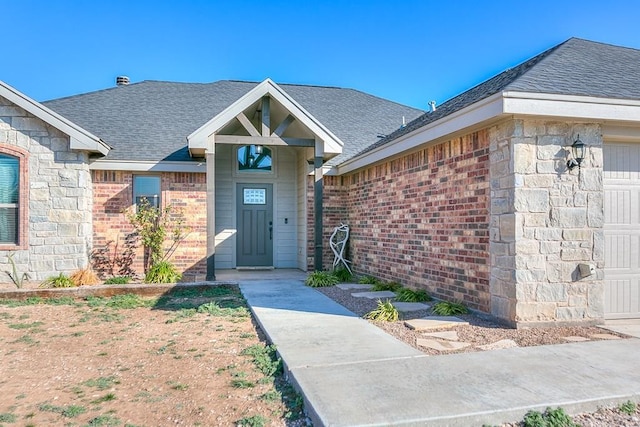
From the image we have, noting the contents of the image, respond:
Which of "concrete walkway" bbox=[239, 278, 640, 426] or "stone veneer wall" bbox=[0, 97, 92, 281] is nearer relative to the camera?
"concrete walkway" bbox=[239, 278, 640, 426]

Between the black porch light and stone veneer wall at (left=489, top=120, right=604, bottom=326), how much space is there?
0.06 m

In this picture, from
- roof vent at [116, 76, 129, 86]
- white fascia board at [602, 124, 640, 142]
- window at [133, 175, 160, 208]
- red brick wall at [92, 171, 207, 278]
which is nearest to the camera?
white fascia board at [602, 124, 640, 142]

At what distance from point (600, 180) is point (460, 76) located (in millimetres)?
15437

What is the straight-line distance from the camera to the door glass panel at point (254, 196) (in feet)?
36.5

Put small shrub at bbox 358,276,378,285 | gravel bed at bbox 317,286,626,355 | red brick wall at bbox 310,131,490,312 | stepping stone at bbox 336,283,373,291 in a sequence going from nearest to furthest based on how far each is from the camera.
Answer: gravel bed at bbox 317,286,626,355
red brick wall at bbox 310,131,490,312
stepping stone at bbox 336,283,373,291
small shrub at bbox 358,276,378,285

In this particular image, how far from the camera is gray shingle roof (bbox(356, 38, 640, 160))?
5.12 meters

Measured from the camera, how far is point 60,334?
5.40 metres

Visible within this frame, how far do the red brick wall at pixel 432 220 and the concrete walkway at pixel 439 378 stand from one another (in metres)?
1.69

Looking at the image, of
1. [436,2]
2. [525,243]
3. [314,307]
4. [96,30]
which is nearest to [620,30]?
[436,2]

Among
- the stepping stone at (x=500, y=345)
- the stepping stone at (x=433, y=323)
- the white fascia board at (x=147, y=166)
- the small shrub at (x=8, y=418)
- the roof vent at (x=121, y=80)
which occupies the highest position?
the roof vent at (x=121, y=80)

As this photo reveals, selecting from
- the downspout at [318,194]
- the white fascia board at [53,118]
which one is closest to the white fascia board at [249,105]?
the downspout at [318,194]

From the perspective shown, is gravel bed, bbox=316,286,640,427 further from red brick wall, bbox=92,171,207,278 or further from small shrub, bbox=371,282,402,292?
red brick wall, bbox=92,171,207,278

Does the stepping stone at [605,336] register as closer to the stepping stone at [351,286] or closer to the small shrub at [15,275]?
the stepping stone at [351,286]

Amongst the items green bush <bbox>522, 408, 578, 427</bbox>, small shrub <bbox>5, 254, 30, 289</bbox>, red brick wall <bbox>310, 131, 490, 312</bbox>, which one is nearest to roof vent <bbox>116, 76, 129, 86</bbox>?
small shrub <bbox>5, 254, 30, 289</bbox>
